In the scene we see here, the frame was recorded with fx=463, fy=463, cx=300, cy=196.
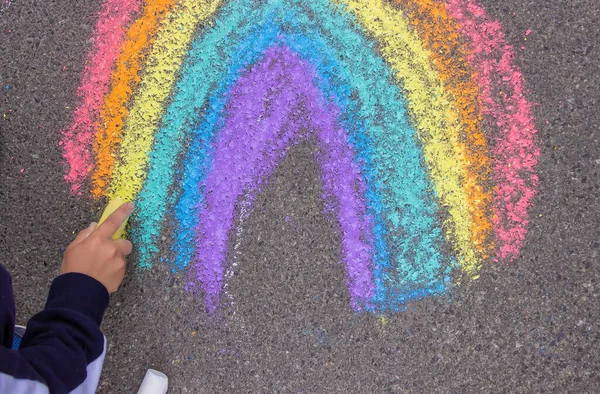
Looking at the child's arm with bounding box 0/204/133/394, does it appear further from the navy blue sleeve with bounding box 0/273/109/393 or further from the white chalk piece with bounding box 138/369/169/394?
the white chalk piece with bounding box 138/369/169/394

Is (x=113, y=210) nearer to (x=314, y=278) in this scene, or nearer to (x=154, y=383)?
(x=154, y=383)

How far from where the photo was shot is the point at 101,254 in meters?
1.42

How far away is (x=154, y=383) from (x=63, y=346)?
18.6 inches

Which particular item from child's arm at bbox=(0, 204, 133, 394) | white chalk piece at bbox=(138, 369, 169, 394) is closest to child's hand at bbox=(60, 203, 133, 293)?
child's arm at bbox=(0, 204, 133, 394)

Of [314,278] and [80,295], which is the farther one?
[314,278]

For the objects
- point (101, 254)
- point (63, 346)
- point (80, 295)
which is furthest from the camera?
point (101, 254)

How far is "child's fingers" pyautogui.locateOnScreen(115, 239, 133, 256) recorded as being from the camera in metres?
1.46

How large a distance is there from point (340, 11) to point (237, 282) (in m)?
0.96

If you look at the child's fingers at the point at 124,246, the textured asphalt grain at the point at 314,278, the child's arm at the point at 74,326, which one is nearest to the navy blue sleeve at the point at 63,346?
the child's arm at the point at 74,326

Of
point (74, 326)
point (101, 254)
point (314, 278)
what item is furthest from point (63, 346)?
point (314, 278)

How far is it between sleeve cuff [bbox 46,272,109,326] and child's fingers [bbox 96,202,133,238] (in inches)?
6.3

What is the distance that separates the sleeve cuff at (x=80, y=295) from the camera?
4.17 ft

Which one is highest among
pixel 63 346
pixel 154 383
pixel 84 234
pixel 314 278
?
pixel 314 278

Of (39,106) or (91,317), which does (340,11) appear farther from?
(91,317)
